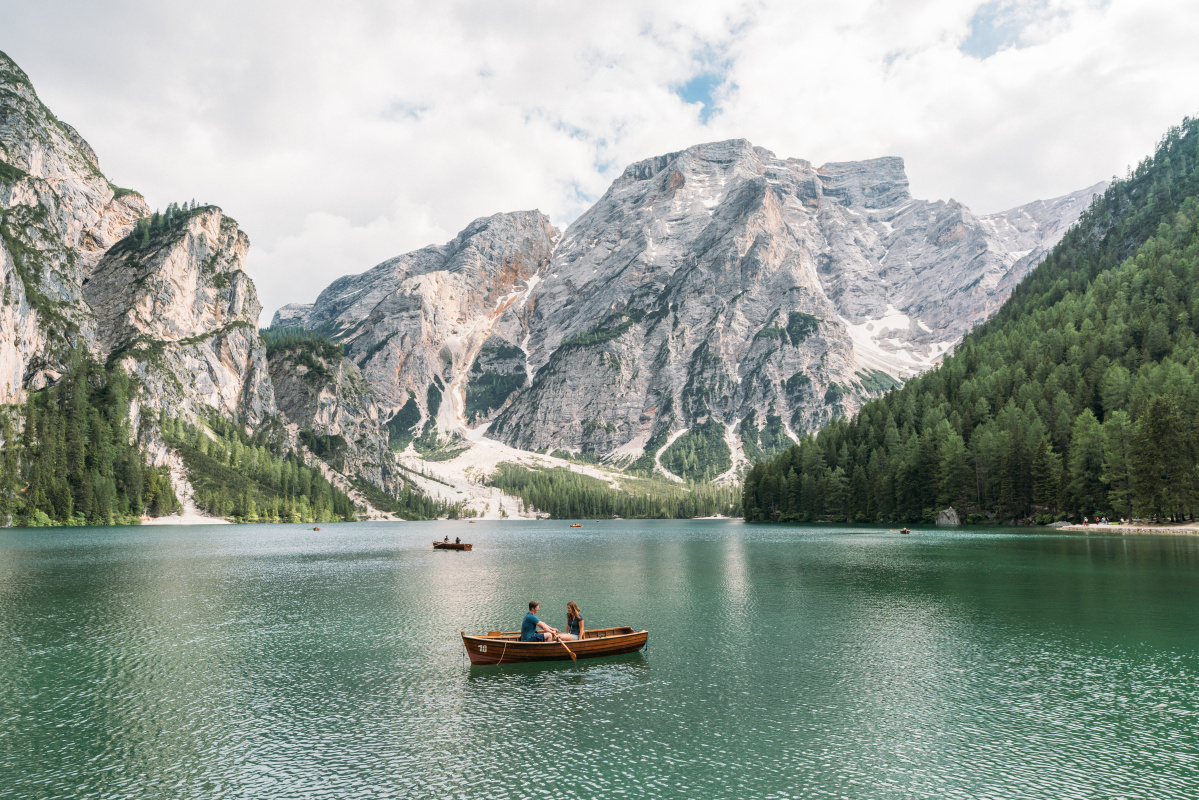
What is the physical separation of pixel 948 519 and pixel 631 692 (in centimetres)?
14913

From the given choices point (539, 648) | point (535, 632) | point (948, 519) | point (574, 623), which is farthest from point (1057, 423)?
point (539, 648)

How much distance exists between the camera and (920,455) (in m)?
163

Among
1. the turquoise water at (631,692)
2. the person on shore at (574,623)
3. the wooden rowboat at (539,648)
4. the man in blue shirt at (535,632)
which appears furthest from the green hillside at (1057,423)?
the man in blue shirt at (535,632)

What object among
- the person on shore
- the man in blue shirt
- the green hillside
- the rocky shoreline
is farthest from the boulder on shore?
the man in blue shirt

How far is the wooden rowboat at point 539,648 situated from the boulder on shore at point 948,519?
140 meters

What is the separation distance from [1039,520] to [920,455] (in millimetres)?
28806

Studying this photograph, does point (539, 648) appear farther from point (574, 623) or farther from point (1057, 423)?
point (1057, 423)

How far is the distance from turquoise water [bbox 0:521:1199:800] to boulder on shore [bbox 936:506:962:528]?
8942cm

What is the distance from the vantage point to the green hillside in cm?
11712

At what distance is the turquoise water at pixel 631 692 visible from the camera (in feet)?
75.3

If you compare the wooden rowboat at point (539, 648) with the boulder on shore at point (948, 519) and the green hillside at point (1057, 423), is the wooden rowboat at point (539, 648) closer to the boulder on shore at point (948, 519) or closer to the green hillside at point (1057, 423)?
the green hillside at point (1057, 423)

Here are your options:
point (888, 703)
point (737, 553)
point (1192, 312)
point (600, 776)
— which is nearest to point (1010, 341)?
point (1192, 312)

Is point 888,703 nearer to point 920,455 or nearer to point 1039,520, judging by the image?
point 1039,520

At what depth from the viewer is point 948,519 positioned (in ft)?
520
